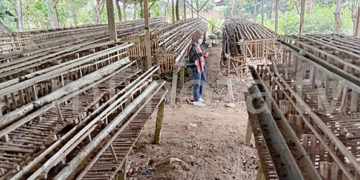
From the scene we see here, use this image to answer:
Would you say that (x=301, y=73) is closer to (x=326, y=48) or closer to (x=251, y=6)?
(x=326, y=48)

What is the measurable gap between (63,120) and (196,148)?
3.00 metres

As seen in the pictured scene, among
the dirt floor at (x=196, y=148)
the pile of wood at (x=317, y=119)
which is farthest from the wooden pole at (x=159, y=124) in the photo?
the pile of wood at (x=317, y=119)

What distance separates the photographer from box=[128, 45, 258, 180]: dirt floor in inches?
173

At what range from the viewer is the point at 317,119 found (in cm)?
219

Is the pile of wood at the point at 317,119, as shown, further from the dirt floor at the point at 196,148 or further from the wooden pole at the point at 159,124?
the wooden pole at the point at 159,124

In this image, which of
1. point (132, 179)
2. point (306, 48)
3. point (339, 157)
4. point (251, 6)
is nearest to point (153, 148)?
point (132, 179)

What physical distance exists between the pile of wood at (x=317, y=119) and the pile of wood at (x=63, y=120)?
4.63ft

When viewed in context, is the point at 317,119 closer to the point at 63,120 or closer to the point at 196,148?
the point at 63,120

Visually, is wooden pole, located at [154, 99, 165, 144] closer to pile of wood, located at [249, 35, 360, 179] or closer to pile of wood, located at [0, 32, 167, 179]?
pile of wood, located at [0, 32, 167, 179]

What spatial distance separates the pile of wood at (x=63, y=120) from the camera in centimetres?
203

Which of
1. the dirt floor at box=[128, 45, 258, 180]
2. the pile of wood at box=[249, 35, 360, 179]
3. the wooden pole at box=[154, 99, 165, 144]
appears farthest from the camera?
the wooden pole at box=[154, 99, 165, 144]

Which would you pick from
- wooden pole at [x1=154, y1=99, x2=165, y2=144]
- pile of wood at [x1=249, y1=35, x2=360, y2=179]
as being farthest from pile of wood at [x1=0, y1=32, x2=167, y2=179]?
pile of wood at [x1=249, y1=35, x2=360, y2=179]

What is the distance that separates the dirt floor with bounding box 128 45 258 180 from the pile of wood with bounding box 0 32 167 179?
102 centimetres

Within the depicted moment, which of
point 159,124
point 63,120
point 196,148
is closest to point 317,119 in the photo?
point 63,120
